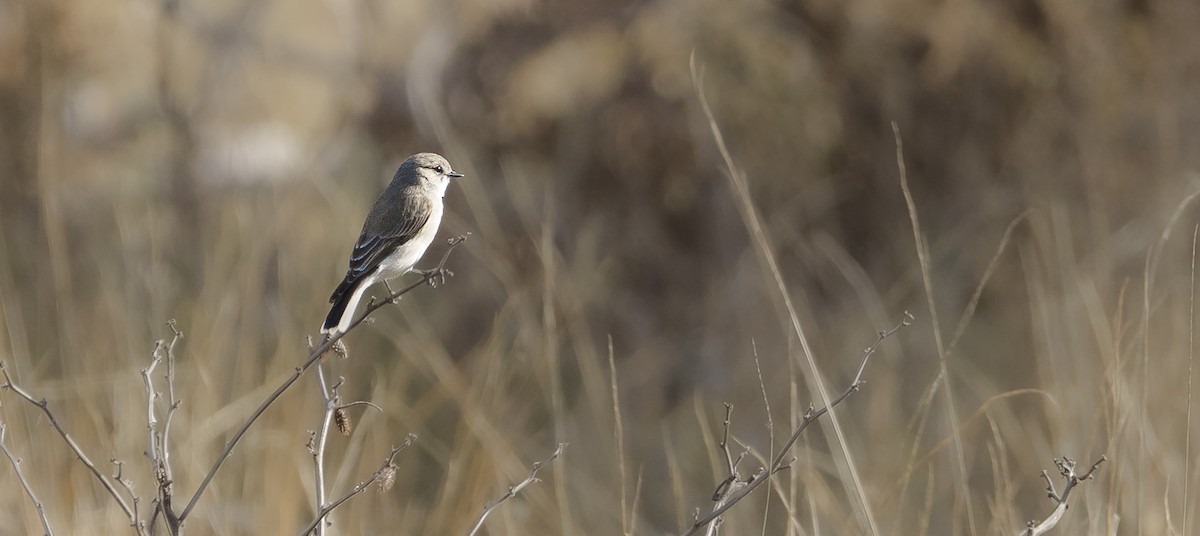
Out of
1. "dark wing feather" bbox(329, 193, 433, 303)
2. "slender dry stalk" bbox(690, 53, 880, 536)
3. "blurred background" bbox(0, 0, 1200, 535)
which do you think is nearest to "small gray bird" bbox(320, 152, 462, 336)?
"dark wing feather" bbox(329, 193, 433, 303)

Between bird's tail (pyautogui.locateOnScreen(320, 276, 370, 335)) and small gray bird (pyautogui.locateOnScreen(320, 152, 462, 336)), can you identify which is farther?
small gray bird (pyautogui.locateOnScreen(320, 152, 462, 336))

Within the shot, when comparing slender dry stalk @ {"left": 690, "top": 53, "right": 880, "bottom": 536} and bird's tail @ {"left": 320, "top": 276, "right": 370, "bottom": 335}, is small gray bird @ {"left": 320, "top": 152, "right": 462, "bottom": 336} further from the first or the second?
slender dry stalk @ {"left": 690, "top": 53, "right": 880, "bottom": 536}

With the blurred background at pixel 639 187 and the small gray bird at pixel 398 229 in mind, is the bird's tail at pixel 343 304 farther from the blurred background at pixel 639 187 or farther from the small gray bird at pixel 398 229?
the blurred background at pixel 639 187

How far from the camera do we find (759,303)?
4082mm

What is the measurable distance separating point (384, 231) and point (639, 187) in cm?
247

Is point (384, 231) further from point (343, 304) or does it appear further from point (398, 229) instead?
point (343, 304)

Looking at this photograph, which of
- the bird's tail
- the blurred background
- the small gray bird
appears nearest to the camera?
the bird's tail

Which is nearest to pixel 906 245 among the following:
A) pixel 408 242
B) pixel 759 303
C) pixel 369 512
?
pixel 759 303

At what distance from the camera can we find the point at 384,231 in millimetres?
1727

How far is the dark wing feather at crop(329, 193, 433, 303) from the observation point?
170 centimetres

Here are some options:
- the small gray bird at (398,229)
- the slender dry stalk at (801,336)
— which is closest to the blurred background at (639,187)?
the slender dry stalk at (801,336)

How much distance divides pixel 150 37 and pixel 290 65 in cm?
60

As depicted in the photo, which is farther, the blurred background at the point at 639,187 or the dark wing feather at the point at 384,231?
the blurred background at the point at 639,187

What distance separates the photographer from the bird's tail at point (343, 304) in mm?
1520
